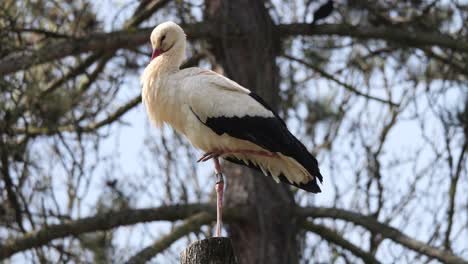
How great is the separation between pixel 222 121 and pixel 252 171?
2.87 metres

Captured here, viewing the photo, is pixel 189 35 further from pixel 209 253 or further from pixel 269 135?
pixel 209 253

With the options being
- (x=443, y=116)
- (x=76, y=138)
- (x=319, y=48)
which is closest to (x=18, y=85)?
(x=76, y=138)

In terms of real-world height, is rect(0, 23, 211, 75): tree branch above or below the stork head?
above

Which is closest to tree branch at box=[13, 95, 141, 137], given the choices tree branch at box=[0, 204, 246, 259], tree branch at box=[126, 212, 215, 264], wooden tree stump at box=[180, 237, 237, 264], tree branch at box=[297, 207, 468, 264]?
tree branch at box=[0, 204, 246, 259]

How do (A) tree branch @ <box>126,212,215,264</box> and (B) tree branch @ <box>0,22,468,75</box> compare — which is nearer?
(A) tree branch @ <box>126,212,215,264</box>

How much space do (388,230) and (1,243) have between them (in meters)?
3.33

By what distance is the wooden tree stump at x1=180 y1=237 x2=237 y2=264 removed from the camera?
16.7 ft

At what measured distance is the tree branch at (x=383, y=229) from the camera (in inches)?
340

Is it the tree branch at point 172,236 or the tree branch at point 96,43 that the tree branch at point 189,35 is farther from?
the tree branch at point 172,236

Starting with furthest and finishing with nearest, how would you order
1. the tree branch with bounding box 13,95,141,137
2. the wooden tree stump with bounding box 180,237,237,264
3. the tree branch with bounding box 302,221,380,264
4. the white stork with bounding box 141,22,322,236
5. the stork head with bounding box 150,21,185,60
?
1. the tree branch with bounding box 13,95,141,137
2. the tree branch with bounding box 302,221,380,264
3. the stork head with bounding box 150,21,185,60
4. the white stork with bounding box 141,22,322,236
5. the wooden tree stump with bounding box 180,237,237,264

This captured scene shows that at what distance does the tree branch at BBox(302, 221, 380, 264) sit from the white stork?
219 cm

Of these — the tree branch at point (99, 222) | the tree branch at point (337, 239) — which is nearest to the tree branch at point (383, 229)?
the tree branch at point (337, 239)

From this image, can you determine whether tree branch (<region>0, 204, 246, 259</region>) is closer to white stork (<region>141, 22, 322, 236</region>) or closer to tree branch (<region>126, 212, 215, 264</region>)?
tree branch (<region>126, 212, 215, 264</region>)

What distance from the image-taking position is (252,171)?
9.56m
